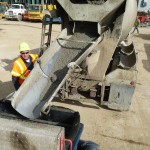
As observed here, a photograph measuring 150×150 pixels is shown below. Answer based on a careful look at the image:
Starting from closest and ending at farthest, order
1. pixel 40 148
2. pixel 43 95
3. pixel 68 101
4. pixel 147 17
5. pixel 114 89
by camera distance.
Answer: pixel 40 148 → pixel 43 95 → pixel 114 89 → pixel 68 101 → pixel 147 17

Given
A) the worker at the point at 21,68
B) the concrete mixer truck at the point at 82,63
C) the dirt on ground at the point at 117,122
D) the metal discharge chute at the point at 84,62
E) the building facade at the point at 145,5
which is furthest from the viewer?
the building facade at the point at 145,5

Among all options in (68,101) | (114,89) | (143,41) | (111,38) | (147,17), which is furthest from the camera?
(147,17)

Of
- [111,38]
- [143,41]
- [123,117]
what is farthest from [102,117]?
[143,41]

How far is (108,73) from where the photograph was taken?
21.8 feet

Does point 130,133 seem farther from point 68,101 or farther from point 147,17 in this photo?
point 147,17

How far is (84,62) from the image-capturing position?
5.81 metres

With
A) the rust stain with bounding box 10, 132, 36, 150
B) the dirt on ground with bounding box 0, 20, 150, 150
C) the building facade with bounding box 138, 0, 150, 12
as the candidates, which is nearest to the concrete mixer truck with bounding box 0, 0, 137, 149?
the dirt on ground with bounding box 0, 20, 150, 150

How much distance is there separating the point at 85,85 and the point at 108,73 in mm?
709

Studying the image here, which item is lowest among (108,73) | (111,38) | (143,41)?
(143,41)

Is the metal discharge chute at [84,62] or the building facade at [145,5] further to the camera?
the building facade at [145,5]

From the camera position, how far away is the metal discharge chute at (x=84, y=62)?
455 cm

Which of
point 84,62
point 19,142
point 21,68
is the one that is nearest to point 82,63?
point 84,62

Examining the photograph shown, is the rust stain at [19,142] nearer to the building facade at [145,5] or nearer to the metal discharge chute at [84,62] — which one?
the metal discharge chute at [84,62]

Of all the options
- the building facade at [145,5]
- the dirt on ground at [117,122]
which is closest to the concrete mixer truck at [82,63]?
the dirt on ground at [117,122]
